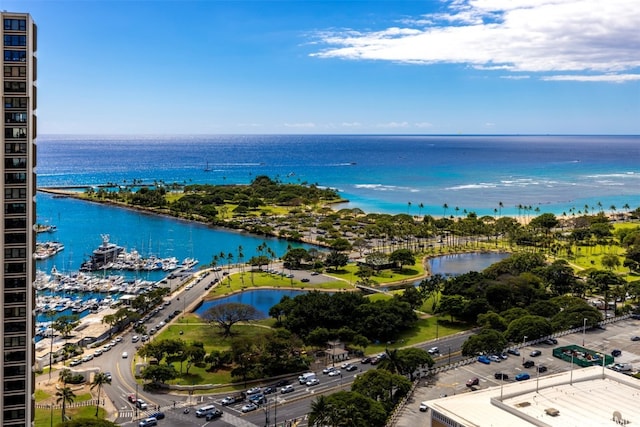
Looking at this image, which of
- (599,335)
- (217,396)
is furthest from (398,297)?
(217,396)

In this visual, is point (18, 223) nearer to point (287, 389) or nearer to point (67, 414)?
point (67, 414)

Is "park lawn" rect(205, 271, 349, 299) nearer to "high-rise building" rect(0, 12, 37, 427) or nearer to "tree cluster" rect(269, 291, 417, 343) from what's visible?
"tree cluster" rect(269, 291, 417, 343)

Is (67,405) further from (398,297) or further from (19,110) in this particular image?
(398,297)

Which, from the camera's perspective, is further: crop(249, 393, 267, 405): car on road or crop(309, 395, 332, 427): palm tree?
crop(249, 393, 267, 405): car on road

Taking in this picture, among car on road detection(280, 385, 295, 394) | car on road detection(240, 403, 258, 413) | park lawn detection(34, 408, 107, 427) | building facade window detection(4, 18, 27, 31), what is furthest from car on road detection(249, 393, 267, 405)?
building facade window detection(4, 18, 27, 31)

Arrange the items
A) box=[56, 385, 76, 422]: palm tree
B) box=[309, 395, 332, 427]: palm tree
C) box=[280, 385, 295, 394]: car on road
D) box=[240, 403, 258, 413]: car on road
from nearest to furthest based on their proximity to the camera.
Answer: box=[309, 395, 332, 427]: palm tree
box=[56, 385, 76, 422]: palm tree
box=[240, 403, 258, 413]: car on road
box=[280, 385, 295, 394]: car on road

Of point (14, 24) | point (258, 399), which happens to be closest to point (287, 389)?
point (258, 399)
